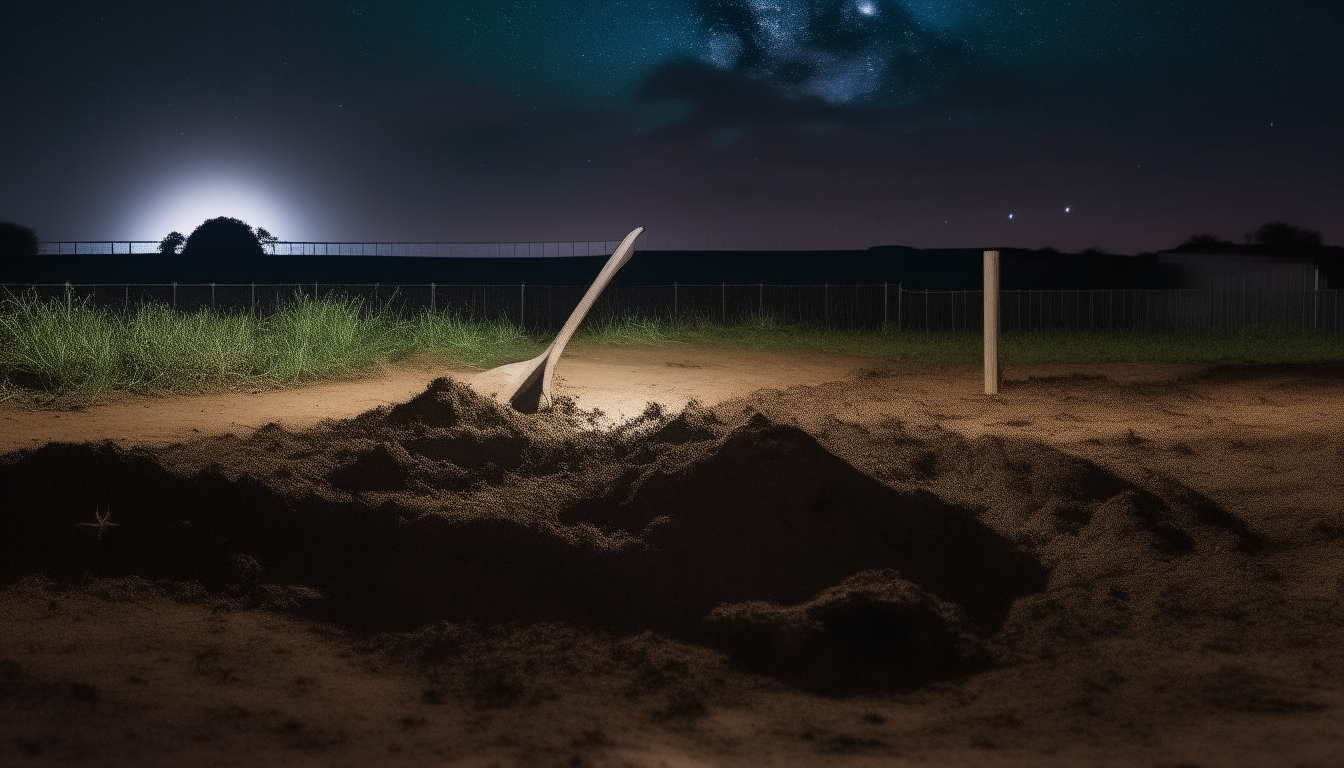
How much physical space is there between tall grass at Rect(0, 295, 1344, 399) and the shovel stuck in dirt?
3165 mm

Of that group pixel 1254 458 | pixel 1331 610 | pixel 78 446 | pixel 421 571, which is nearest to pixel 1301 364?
pixel 1254 458

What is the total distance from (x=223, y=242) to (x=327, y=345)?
34.3 meters

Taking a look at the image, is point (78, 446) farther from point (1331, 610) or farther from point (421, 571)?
point (1331, 610)

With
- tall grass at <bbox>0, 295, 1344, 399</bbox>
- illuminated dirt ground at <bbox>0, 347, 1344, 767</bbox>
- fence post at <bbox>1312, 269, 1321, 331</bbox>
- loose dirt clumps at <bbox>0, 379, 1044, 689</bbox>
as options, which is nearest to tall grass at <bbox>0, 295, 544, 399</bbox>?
tall grass at <bbox>0, 295, 1344, 399</bbox>

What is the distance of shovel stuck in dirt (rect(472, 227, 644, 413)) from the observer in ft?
30.6

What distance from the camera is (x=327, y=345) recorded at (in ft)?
41.3

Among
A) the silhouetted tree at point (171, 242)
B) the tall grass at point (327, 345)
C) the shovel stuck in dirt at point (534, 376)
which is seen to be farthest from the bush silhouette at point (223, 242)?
the shovel stuck in dirt at point (534, 376)

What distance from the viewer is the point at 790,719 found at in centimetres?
335

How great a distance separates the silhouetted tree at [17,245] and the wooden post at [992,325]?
3826 cm

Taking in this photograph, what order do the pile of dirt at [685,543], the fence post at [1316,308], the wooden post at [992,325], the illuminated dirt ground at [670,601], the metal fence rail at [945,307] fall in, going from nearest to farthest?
1. the illuminated dirt ground at [670,601]
2. the pile of dirt at [685,543]
3. the wooden post at [992,325]
4. the fence post at [1316,308]
5. the metal fence rail at [945,307]

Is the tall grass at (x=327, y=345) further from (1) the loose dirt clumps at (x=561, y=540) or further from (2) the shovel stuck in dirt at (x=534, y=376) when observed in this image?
(1) the loose dirt clumps at (x=561, y=540)

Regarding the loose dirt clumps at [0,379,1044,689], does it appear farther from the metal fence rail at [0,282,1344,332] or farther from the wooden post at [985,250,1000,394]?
the metal fence rail at [0,282,1344,332]

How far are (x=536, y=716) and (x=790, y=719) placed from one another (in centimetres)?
80

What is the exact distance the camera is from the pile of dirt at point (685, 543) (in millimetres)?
4102
